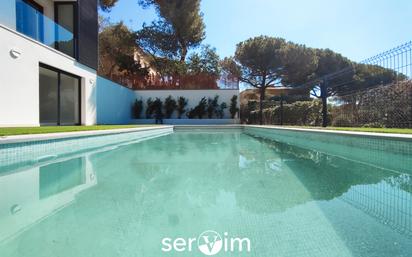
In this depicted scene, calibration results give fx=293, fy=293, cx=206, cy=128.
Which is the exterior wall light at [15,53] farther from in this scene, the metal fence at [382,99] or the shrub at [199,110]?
the shrub at [199,110]

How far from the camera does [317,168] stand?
3877 mm

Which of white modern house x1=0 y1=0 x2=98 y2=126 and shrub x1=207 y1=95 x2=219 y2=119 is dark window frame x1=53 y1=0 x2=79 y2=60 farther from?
shrub x1=207 y1=95 x2=219 y2=119

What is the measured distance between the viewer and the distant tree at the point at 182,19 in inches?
824

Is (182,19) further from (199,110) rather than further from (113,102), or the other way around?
(113,102)

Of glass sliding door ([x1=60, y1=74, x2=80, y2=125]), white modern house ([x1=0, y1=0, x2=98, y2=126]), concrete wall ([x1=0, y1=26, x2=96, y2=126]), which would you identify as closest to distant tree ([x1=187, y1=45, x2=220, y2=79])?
white modern house ([x1=0, y1=0, x2=98, y2=126])

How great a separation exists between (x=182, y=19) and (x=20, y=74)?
15.0 m

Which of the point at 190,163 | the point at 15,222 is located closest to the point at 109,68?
the point at 190,163

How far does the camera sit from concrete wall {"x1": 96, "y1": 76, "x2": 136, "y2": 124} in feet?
44.1

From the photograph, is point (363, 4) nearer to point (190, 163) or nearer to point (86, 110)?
point (190, 163)

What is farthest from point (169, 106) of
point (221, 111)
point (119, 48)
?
point (119, 48)

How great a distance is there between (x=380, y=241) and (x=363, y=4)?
11.8 metres

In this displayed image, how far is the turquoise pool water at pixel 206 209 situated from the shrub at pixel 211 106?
14.5m

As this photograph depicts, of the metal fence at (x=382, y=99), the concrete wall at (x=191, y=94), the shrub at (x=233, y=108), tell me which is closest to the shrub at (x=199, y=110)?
the concrete wall at (x=191, y=94)

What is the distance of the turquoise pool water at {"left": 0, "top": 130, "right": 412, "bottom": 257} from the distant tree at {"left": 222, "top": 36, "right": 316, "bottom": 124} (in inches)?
774
